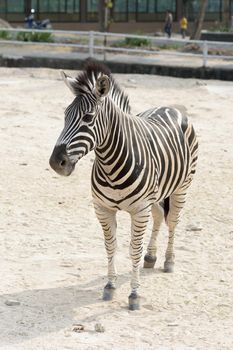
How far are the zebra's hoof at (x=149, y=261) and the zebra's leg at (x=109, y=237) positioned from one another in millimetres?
819

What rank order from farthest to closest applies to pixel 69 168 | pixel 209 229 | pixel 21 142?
1. pixel 21 142
2. pixel 209 229
3. pixel 69 168

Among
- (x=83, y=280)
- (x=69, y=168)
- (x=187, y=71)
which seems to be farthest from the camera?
(x=187, y=71)

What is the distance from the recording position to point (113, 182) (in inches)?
254

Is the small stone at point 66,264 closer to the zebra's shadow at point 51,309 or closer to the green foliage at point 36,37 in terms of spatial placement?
the zebra's shadow at point 51,309

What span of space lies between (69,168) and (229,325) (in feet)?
5.73

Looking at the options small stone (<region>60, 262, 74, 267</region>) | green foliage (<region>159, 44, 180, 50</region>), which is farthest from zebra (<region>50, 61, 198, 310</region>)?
green foliage (<region>159, 44, 180, 50</region>)

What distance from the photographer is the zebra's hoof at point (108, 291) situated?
22.5 feet

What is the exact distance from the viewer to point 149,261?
7668 millimetres

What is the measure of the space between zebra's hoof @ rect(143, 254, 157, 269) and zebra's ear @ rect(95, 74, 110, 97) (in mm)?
2008

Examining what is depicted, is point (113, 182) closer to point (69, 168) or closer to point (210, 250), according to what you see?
point (69, 168)

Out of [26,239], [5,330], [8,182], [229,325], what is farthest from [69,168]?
[8,182]

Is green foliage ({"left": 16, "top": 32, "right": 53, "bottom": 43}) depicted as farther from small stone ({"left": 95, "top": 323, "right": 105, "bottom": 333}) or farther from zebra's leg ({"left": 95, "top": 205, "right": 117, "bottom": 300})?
small stone ({"left": 95, "top": 323, "right": 105, "bottom": 333})

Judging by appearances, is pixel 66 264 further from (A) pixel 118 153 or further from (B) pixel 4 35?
(B) pixel 4 35

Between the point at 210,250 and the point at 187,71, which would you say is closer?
the point at 210,250
